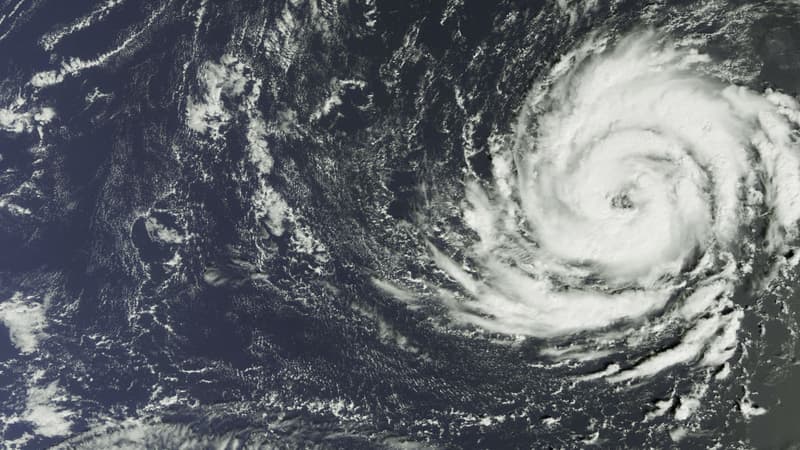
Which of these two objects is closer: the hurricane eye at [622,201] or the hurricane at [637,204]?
the hurricane at [637,204]

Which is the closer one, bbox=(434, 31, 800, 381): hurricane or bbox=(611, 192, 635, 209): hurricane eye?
bbox=(434, 31, 800, 381): hurricane

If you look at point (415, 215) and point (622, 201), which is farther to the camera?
point (415, 215)

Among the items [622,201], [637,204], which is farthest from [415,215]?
[637,204]

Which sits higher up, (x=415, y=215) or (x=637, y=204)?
(x=637, y=204)

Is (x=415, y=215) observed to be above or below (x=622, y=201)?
below

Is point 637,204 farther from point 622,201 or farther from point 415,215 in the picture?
point 415,215

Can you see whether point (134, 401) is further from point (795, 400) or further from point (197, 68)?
point (795, 400)

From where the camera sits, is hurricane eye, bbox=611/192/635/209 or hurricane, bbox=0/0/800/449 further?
hurricane eye, bbox=611/192/635/209

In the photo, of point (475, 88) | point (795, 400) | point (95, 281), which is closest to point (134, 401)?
point (95, 281)

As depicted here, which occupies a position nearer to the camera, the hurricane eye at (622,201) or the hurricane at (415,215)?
the hurricane at (415,215)
